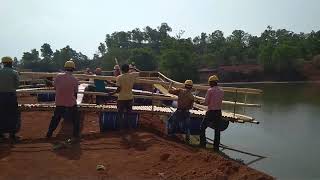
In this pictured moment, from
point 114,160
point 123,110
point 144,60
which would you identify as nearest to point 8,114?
point 123,110

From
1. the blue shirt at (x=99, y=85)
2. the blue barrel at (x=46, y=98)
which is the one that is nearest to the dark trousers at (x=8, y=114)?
the blue shirt at (x=99, y=85)

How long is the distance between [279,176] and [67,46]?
8694cm

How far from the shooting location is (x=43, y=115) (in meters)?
13.3

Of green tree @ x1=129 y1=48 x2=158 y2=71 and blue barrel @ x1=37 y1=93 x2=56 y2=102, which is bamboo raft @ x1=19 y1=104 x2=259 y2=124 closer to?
blue barrel @ x1=37 y1=93 x2=56 y2=102

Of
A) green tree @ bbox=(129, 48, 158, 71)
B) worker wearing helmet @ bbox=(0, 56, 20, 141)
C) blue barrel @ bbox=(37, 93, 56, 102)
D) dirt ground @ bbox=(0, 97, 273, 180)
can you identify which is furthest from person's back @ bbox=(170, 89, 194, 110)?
green tree @ bbox=(129, 48, 158, 71)

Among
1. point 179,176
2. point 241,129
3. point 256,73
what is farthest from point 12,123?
point 256,73

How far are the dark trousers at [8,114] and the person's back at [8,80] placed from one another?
0.10 m

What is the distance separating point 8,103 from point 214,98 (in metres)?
4.26

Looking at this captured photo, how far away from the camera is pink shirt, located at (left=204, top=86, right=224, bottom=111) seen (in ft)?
33.1

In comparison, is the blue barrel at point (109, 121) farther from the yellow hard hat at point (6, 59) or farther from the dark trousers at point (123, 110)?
the yellow hard hat at point (6, 59)

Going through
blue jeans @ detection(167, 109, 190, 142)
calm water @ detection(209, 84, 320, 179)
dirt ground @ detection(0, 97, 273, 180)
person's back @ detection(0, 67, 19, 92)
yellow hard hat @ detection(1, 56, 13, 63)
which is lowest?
calm water @ detection(209, 84, 320, 179)

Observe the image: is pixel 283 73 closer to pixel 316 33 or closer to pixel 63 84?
pixel 316 33

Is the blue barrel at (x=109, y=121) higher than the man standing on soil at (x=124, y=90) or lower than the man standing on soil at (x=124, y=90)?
lower

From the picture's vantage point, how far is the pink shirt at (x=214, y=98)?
10086mm
